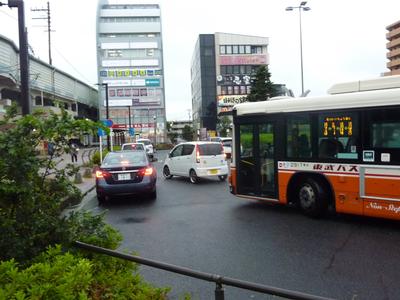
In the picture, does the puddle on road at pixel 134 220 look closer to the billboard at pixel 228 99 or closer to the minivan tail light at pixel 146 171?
the minivan tail light at pixel 146 171

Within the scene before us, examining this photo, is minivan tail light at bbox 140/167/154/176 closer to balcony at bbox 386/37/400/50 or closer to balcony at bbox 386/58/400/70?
balcony at bbox 386/58/400/70

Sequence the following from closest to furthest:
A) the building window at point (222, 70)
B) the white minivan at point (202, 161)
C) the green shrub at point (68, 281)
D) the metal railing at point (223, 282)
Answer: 1. the metal railing at point (223, 282)
2. the green shrub at point (68, 281)
3. the white minivan at point (202, 161)
4. the building window at point (222, 70)

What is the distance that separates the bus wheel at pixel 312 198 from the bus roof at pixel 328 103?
1585 mm

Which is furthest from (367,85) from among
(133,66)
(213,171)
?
(133,66)

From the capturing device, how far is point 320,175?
27.5ft

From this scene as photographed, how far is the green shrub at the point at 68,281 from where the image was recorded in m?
2.74

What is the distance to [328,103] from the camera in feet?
26.9

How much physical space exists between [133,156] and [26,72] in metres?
3.89

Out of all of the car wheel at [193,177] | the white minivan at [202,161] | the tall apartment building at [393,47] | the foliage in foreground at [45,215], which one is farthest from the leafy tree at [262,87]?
the tall apartment building at [393,47]

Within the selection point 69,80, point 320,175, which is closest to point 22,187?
point 320,175

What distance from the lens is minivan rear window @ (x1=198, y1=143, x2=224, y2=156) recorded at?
53.5 feet

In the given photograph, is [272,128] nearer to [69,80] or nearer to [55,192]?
[55,192]

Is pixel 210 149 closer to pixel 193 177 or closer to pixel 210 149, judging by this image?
pixel 210 149

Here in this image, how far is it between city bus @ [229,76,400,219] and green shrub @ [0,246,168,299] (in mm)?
5138
